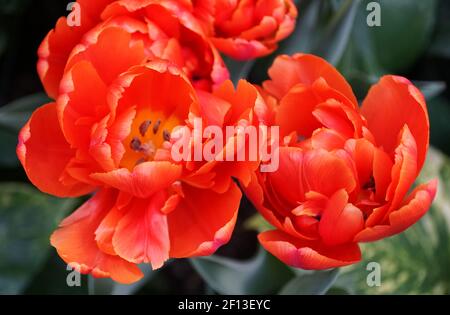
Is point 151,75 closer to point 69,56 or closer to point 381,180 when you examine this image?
point 69,56

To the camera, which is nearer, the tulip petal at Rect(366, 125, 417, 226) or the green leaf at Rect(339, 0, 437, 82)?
the tulip petal at Rect(366, 125, 417, 226)

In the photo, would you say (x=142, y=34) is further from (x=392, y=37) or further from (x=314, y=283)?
(x=392, y=37)

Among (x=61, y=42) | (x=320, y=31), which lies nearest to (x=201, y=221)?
(x=61, y=42)

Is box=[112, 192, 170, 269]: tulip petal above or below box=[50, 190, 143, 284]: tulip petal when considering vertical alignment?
above

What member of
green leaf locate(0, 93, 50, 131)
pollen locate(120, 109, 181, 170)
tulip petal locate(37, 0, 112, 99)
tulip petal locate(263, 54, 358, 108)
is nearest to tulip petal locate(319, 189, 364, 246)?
tulip petal locate(263, 54, 358, 108)

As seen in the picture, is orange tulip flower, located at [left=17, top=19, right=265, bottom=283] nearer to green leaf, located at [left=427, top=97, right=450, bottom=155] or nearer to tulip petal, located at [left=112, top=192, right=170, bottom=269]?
tulip petal, located at [left=112, top=192, right=170, bottom=269]
